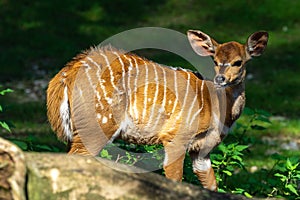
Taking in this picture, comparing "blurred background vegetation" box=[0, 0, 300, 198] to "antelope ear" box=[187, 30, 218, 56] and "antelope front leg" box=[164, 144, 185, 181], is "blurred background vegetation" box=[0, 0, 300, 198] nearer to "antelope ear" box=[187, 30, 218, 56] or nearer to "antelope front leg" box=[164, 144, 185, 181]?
"antelope ear" box=[187, 30, 218, 56]

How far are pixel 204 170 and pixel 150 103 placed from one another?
24.8 inches

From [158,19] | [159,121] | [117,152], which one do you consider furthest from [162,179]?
[158,19]

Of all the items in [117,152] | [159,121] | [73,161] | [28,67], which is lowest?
[28,67]

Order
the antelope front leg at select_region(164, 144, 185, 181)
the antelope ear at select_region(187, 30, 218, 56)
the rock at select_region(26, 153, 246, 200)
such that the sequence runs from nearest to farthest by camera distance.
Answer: the rock at select_region(26, 153, 246, 200) → the antelope front leg at select_region(164, 144, 185, 181) → the antelope ear at select_region(187, 30, 218, 56)

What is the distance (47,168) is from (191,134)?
2055 millimetres

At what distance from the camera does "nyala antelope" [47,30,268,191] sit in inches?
190

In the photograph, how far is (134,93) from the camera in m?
4.94

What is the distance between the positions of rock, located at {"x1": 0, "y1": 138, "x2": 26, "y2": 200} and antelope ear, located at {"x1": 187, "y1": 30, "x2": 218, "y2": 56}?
8.26 feet

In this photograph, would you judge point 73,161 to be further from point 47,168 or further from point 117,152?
point 117,152

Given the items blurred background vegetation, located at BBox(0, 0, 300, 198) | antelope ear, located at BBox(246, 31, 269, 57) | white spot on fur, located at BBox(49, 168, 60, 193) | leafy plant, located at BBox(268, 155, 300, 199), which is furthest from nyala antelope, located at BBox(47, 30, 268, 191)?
blurred background vegetation, located at BBox(0, 0, 300, 198)

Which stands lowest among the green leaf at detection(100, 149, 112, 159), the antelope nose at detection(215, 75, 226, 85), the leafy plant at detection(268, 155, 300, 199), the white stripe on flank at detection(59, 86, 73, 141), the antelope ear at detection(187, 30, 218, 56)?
the leafy plant at detection(268, 155, 300, 199)

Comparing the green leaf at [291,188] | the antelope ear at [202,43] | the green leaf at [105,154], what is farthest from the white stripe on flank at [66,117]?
the green leaf at [291,188]

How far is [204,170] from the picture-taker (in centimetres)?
514

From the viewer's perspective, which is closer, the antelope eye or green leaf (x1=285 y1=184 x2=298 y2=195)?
green leaf (x1=285 y1=184 x2=298 y2=195)
